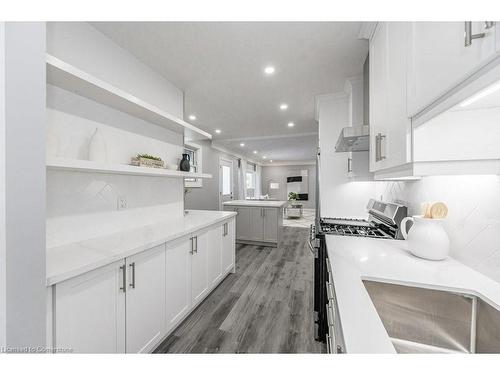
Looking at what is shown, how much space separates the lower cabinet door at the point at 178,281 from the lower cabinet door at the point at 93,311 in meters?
0.43

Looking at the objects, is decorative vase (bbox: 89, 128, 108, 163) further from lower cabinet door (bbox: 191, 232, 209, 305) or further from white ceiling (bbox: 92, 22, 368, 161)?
lower cabinet door (bbox: 191, 232, 209, 305)

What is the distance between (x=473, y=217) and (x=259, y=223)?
3539 mm

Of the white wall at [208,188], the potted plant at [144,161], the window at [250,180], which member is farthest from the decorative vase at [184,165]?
the window at [250,180]

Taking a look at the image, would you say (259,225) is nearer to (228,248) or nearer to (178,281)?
(228,248)

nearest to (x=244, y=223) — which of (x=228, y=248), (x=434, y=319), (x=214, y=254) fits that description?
(x=228, y=248)

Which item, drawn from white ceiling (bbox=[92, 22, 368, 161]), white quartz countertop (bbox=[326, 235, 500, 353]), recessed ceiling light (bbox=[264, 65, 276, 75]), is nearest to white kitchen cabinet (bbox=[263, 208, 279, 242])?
white ceiling (bbox=[92, 22, 368, 161])

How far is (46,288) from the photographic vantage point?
869 millimetres

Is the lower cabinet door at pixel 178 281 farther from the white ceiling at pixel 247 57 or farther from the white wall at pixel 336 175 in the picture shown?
the white wall at pixel 336 175

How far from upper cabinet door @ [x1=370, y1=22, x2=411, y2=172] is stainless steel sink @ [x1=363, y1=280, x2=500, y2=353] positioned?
0.60m

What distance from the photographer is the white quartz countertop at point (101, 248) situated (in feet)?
3.23

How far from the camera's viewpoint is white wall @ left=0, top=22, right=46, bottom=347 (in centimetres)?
71
